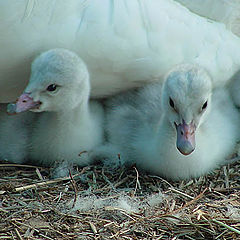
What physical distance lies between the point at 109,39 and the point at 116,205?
72 cm

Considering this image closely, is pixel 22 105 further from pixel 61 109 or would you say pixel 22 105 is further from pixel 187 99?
pixel 187 99

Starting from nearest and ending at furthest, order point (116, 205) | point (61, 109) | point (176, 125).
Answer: point (116, 205)
point (176, 125)
point (61, 109)

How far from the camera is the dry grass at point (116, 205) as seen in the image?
7.62ft

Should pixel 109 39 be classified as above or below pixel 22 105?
above

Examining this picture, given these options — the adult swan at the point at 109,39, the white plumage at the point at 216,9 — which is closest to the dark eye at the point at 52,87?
the adult swan at the point at 109,39

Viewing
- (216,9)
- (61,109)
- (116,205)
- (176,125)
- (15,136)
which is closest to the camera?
(116,205)

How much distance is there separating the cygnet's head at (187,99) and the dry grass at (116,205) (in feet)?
0.87

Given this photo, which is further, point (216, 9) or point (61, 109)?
point (216, 9)

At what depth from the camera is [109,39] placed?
2.70 meters

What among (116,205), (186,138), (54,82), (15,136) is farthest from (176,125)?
(15,136)

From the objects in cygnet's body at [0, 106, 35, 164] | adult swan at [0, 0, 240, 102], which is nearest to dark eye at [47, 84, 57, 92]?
adult swan at [0, 0, 240, 102]

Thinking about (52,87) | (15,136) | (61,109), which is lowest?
(15,136)

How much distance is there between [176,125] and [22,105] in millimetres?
653

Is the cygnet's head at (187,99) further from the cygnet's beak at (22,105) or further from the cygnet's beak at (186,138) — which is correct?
the cygnet's beak at (22,105)
